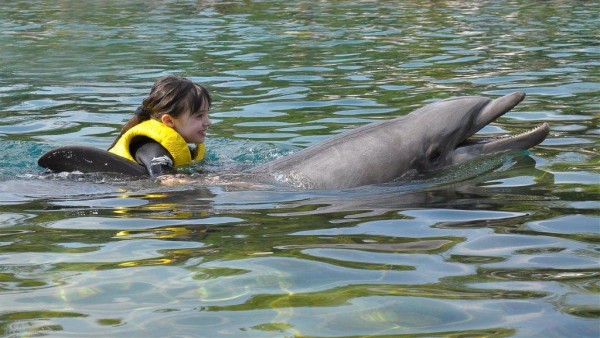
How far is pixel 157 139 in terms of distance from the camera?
809cm

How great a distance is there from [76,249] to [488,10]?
53.9ft

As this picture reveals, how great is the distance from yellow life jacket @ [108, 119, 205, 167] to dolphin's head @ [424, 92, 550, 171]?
77.4 inches

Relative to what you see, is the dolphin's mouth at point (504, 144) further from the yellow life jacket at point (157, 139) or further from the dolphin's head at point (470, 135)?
the yellow life jacket at point (157, 139)

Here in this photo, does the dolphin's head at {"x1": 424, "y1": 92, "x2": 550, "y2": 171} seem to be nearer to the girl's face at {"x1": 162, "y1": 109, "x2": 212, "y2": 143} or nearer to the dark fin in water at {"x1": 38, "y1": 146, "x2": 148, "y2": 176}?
the girl's face at {"x1": 162, "y1": 109, "x2": 212, "y2": 143}

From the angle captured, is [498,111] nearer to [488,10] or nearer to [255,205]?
[255,205]

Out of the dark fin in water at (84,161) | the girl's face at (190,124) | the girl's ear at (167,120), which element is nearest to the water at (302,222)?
the dark fin in water at (84,161)

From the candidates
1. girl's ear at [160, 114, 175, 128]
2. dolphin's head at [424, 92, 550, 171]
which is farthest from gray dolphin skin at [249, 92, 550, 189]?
girl's ear at [160, 114, 175, 128]

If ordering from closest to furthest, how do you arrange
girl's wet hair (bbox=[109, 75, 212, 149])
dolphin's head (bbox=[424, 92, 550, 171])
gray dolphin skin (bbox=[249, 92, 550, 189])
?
1. gray dolphin skin (bbox=[249, 92, 550, 189])
2. dolphin's head (bbox=[424, 92, 550, 171])
3. girl's wet hair (bbox=[109, 75, 212, 149])

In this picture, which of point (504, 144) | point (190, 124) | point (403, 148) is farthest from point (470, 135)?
point (190, 124)

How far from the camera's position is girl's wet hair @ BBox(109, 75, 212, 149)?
8.25 metres

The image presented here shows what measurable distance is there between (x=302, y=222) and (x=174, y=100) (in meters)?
2.55

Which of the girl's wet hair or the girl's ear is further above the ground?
the girl's wet hair

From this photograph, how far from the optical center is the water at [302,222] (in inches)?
170

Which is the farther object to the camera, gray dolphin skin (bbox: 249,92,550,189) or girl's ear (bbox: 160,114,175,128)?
girl's ear (bbox: 160,114,175,128)
